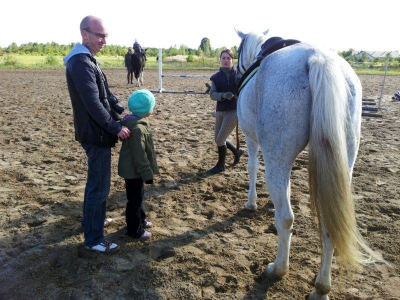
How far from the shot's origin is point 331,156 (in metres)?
2.07

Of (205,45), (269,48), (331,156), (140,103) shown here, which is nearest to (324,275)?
(331,156)

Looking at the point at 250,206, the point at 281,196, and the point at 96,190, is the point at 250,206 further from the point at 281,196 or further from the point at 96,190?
the point at 96,190

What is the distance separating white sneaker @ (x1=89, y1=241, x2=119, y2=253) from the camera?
2939mm

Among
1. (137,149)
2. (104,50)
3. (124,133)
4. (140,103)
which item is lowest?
(137,149)

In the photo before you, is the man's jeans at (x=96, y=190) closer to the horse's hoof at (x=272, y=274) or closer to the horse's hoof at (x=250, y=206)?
the horse's hoof at (x=272, y=274)

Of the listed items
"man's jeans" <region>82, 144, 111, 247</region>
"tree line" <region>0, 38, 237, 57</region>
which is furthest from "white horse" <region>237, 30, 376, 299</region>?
"tree line" <region>0, 38, 237, 57</region>

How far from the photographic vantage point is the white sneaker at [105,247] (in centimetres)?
294

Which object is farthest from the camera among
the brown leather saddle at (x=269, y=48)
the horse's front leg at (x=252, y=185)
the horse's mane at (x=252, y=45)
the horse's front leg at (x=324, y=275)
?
the horse's front leg at (x=252, y=185)

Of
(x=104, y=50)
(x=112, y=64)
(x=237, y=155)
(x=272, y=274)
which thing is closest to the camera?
(x=272, y=274)

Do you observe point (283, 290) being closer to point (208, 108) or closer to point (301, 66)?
point (301, 66)

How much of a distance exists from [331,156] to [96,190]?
196cm

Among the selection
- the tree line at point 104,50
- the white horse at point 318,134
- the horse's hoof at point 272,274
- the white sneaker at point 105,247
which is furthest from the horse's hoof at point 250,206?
the tree line at point 104,50

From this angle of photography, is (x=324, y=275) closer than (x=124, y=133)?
Yes

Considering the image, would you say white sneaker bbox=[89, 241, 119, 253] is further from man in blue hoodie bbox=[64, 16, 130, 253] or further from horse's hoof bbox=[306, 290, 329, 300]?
horse's hoof bbox=[306, 290, 329, 300]
